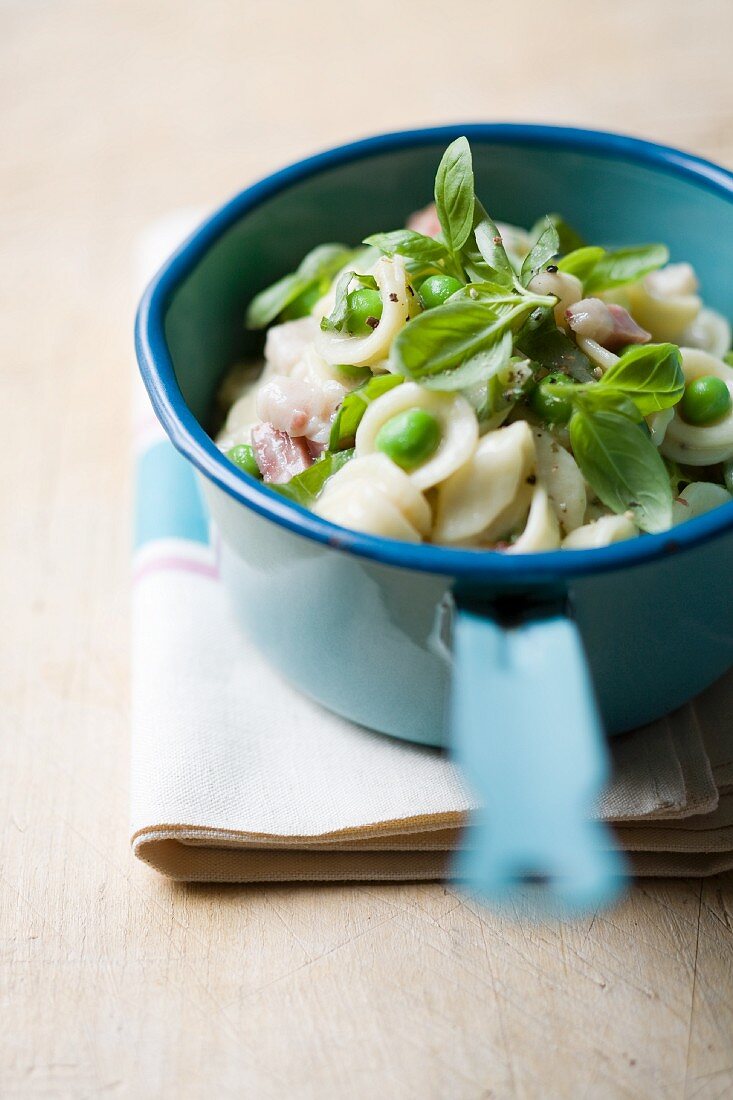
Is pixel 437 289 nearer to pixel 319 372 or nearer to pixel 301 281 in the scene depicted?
pixel 319 372

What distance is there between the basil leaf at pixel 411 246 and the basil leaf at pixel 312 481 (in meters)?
0.39

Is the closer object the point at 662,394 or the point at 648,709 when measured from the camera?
the point at 662,394

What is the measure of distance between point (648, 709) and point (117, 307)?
2045 millimetres

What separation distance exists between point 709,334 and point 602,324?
53 cm

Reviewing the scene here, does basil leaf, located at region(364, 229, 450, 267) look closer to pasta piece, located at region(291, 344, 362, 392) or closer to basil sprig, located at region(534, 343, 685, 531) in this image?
pasta piece, located at region(291, 344, 362, 392)

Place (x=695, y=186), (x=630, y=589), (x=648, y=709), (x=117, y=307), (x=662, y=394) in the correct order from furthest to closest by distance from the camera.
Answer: (x=117, y=307)
(x=695, y=186)
(x=648, y=709)
(x=662, y=394)
(x=630, y=589)

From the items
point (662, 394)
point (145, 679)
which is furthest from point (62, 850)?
point (662, 394)

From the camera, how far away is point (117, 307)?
11.0 feet

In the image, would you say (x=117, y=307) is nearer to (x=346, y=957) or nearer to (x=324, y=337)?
(x=324, y=337)


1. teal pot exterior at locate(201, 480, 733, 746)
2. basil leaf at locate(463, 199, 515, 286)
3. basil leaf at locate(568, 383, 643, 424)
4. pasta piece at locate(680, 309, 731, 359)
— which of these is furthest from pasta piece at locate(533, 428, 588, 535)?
pasta piece at locate(680, 309, 731, 359)

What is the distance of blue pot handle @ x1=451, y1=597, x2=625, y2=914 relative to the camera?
64.9 inches

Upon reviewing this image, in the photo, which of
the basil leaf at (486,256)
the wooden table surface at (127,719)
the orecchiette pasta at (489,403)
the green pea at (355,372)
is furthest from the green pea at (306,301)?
the wooden table surface at (127,719)

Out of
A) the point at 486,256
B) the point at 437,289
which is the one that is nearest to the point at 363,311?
the point at 437,289

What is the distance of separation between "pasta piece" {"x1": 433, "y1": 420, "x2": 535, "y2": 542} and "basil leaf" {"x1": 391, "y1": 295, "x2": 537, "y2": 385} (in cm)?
15
